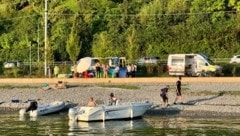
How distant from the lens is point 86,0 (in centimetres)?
10238

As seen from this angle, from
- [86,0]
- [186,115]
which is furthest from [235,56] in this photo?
[186,115]

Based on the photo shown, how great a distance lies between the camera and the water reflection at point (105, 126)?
36.1 metres

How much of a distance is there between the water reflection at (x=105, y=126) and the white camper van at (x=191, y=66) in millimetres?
21726

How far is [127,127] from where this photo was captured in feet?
125

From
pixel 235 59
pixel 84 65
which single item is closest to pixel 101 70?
pixel 84 65

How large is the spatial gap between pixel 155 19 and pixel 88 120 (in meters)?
55.2

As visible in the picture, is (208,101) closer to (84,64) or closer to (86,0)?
(84,64)

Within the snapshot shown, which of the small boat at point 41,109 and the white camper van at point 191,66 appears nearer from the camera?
the small boat at point 41,109

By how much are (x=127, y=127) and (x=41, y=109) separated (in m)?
9.30

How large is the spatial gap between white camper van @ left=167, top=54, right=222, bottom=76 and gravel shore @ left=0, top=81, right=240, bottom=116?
26.2ft

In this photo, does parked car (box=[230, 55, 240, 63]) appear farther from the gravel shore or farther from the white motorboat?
the white motorboat

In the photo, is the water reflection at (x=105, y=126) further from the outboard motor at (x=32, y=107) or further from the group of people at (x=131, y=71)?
the group of people at (x=131, y=71)

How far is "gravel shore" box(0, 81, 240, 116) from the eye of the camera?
4384 centimetres

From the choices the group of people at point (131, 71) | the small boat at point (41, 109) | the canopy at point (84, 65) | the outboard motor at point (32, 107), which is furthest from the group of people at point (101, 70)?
the outboard motor at point (32, 107)
